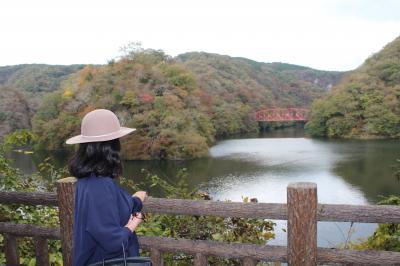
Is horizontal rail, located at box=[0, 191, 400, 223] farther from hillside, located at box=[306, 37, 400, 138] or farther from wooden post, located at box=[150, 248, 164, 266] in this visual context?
hillside, located at box=[306, 37, 400, 138]

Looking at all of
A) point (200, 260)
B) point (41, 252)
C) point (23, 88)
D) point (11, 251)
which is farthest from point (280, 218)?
point (23, 88)

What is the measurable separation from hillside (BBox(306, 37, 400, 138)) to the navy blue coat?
165ft

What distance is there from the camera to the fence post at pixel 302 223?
2336 mm

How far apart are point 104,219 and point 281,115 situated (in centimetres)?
7416

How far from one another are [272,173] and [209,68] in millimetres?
64828

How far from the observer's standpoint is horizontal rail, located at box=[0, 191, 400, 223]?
2.28 metres

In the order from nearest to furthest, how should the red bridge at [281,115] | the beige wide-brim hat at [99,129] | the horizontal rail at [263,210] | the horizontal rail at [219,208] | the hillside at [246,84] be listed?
the beige wide-brim hat at [99,129] → the horizontal rail at [263,210] → the horizontal rail at [219,208] → the red bridge at [281,115] → the hillside at [246,84]

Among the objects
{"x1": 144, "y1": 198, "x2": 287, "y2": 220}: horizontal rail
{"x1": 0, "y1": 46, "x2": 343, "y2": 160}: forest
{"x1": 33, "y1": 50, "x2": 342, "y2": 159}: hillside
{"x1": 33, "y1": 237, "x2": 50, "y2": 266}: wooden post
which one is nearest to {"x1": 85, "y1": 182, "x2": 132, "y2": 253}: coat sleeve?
{"x1": 144, "y1": 198, "x2": 287, "y2": 220}: horizontal rail

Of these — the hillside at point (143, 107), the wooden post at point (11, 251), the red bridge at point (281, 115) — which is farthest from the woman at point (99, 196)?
the red bridge at point (281, 115)

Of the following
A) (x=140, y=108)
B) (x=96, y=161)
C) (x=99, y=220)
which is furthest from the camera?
(x=140, y=108)

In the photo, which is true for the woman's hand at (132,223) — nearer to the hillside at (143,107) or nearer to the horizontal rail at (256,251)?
the horizontal rail at (256,251)

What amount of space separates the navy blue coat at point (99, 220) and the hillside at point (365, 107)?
50270 millimetres

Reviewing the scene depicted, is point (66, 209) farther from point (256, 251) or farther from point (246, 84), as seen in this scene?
point (246, 84)

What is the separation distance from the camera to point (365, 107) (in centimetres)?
5234
